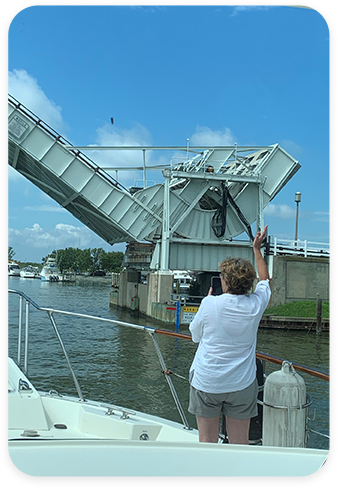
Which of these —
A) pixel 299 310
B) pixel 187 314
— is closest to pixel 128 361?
pixel 187 314

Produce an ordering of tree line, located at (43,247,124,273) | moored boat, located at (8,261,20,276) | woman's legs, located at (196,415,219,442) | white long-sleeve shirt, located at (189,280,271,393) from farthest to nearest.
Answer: tree line, located at (43,247,124,273) → moored boat, located at (8,261,20,276) → woman's legs, located at (196,415,219,442) → white long-sleeve shirt, located at (189,280,271,393)

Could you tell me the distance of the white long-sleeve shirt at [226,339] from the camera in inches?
87.4

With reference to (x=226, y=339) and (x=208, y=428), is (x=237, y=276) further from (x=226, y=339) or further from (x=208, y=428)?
(x=208, y=428)

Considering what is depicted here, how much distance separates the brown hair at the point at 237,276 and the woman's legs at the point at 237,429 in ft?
2.26

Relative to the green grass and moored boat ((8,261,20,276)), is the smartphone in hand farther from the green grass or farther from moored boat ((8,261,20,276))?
moored boat ((8,261,20,276))

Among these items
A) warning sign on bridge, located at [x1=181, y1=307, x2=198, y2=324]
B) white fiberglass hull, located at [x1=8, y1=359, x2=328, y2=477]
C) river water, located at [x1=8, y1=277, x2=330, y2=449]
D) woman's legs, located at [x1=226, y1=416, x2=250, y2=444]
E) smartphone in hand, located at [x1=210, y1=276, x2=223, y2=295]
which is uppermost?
smartphone in hand, located at [x1=210, y1=276, x2=223, y2=295]

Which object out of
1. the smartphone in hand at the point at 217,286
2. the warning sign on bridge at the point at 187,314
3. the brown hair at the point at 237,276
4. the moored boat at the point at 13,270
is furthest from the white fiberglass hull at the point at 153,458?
the moored boat at the point at 13,270

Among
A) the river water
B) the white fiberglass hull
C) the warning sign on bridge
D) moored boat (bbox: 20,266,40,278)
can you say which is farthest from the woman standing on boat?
moored boat (bbox: 20,266,40,278)

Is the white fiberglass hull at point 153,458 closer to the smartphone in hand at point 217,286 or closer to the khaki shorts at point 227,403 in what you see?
the khaki shorts at point 227,403

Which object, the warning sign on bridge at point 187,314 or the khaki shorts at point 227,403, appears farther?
the warning sign on bridge at point 187,314

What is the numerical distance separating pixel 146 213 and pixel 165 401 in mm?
13316

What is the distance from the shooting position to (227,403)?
90.7 inches

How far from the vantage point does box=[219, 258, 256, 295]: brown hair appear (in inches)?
89.1
